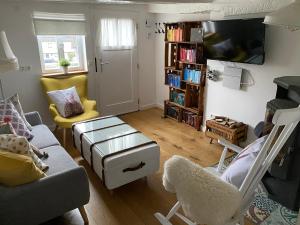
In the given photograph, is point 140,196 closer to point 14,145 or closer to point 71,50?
point 14,145

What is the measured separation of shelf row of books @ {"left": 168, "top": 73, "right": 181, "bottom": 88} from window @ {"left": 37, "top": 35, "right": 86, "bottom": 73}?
154 centimetres

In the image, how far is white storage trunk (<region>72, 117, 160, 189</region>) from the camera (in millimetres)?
2152

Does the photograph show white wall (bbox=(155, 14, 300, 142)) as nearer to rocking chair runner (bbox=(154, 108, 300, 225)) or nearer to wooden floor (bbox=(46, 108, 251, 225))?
wooden floor (bbox=(46, 108, 251, 225))

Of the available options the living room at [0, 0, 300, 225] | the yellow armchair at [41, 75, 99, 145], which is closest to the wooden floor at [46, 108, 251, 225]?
the living room at [0, 0, 300, 225]

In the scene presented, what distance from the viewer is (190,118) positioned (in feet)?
13.0

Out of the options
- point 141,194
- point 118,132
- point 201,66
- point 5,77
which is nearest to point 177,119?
point 201,66

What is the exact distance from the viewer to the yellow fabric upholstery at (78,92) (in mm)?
3204

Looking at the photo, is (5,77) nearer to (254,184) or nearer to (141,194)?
(141,194)

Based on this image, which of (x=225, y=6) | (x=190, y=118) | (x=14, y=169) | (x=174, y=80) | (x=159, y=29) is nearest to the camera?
(x=14, y=169)

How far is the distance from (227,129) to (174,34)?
185 cm

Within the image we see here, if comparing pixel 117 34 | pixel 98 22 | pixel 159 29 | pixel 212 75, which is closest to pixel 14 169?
pixel 212 75

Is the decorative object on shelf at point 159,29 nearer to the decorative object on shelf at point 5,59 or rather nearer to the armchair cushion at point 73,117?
the armchair cushion at point 73,117

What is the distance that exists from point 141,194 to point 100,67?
2536 mm

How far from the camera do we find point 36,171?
1.60 meters
